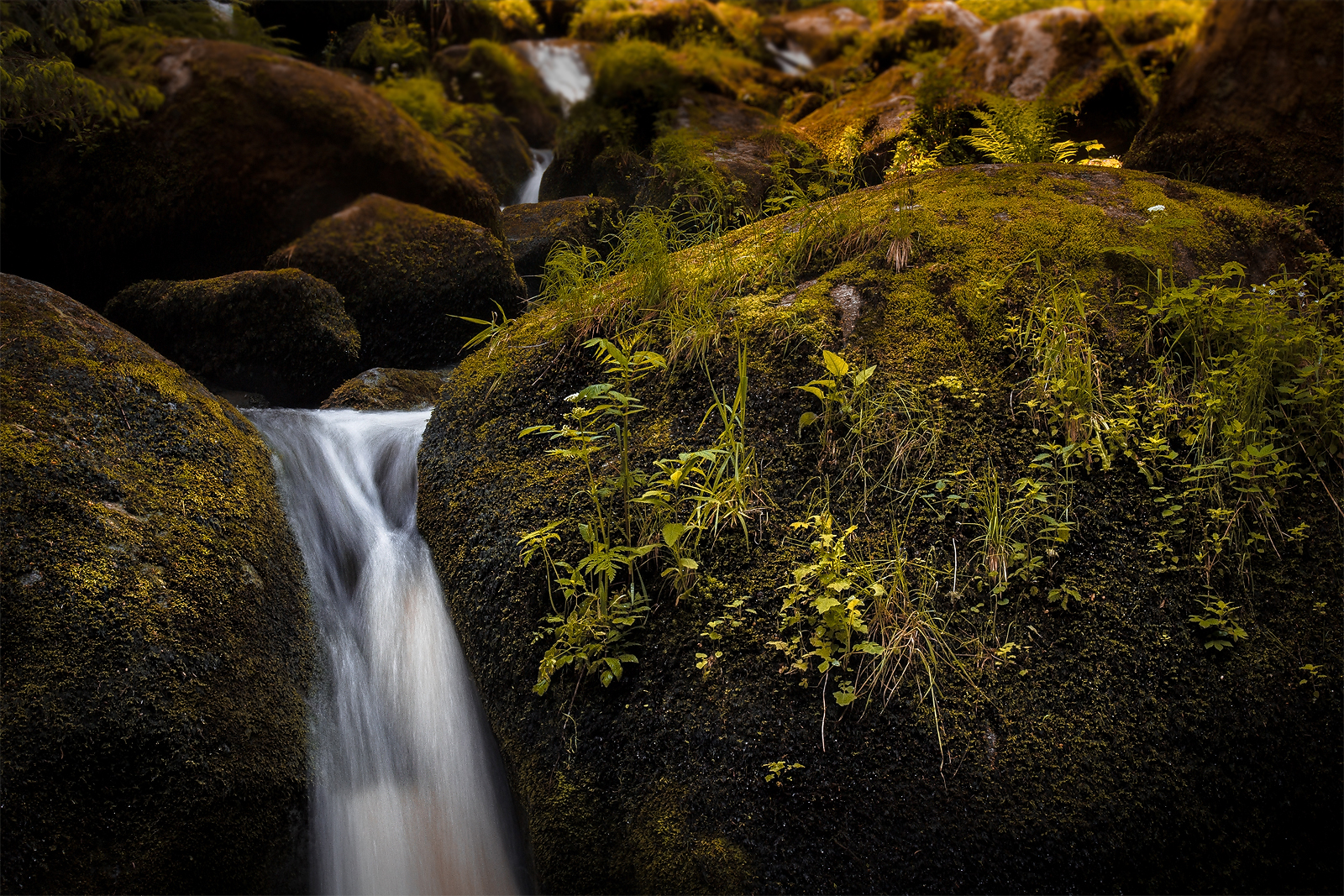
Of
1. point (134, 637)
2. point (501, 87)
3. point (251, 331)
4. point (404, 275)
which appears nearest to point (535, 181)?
point (501, 87)

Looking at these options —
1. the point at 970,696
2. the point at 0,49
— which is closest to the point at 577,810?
the point at 970,696

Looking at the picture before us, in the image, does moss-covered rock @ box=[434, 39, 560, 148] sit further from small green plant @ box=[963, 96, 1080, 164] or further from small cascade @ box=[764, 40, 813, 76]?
small green plant @ box=[963, 96, 1080, 164]

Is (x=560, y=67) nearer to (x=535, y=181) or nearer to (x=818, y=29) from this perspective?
(x=535, y=181)

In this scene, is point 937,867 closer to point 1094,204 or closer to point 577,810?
point 577,810

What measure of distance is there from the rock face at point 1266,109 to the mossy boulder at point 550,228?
193 inches

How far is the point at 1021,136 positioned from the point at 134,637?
5.45m

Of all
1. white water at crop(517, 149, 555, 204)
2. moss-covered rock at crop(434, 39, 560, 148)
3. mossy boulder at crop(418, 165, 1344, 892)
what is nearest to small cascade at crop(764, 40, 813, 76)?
moss-covered rock at crop(434, 39, 560, 148)

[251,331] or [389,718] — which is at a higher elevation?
[251,331]

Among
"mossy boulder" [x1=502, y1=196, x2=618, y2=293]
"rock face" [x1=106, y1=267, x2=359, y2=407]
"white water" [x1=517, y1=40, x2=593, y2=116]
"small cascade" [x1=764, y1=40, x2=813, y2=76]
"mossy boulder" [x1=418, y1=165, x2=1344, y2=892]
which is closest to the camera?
"mossy boulder" [x1=418, y1=165, x2=1344, y2=892]

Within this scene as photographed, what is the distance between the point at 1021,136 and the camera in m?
4.62

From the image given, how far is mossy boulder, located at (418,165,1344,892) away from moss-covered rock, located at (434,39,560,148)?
10192 millimetres

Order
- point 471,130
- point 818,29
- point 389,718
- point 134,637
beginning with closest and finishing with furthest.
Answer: point 134,637 < point 389,718 < point 471,130 < point 818,29

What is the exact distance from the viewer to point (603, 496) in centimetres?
308

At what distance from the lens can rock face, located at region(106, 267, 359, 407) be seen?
5.84 m
